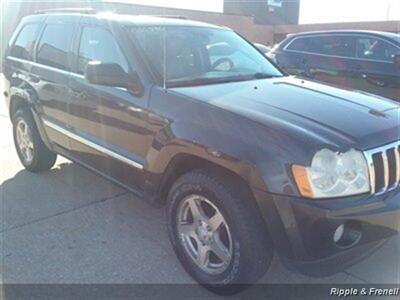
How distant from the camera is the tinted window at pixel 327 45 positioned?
806 cm

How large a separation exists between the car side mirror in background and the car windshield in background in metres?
0.19

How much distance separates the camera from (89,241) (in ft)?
12.0

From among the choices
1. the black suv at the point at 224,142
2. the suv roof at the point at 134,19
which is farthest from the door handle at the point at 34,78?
the suv roof at the point at 134,19

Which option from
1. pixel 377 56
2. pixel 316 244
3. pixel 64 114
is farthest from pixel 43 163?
pixel 377 56

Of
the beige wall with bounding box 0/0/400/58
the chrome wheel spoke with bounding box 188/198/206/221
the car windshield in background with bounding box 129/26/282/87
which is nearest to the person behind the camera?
the chrome wheel spoke with bounding box 188/198/206/221

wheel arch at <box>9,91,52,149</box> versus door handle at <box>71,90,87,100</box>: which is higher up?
door handle at <box>71,90,87,100</box>

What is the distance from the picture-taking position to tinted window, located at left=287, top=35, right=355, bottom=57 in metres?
8.06

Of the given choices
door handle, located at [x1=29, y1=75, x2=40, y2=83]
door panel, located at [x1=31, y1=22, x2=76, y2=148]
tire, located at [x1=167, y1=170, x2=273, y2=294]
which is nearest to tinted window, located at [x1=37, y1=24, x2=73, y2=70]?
door panel, located at [x1=31, y1=22, x2=76, y2=148]

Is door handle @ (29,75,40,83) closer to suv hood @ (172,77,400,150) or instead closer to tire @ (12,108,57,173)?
tire @ (12,108,57,173)

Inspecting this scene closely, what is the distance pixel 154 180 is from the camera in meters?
3.29

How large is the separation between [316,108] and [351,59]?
5.40m

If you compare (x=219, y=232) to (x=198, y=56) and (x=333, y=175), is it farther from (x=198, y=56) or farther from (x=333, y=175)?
(x=198, y=56)

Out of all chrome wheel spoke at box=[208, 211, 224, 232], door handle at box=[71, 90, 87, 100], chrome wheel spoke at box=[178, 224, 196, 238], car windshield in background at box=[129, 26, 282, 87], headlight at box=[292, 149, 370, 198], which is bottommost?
chrome wheel spoke at box=[178, 224, 196, 238]

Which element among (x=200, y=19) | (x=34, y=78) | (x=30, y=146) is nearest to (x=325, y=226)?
(x=34, y=78)
